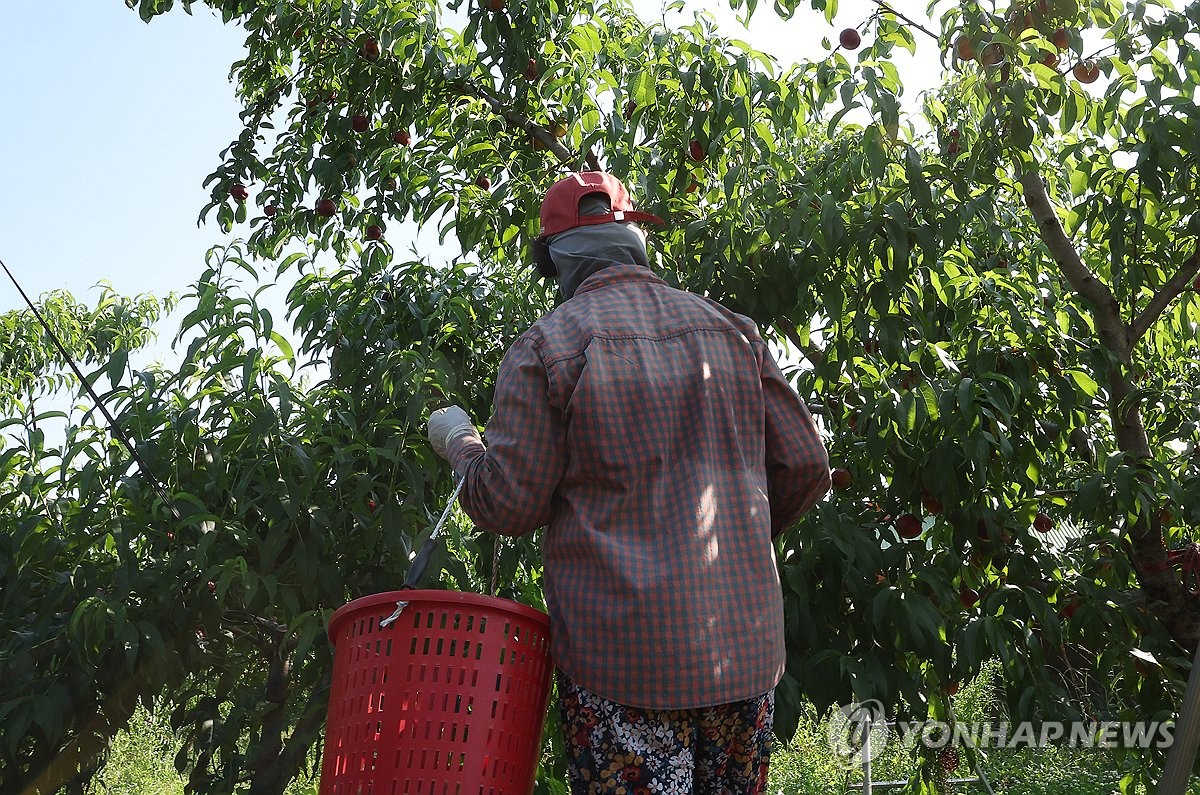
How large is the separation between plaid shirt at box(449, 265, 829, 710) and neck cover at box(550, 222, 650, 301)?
102 millimetres

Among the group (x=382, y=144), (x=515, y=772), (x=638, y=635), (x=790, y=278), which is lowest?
(x=515, y=772)

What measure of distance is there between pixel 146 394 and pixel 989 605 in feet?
5.62

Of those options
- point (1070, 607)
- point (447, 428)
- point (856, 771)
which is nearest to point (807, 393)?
point (1070, 607)

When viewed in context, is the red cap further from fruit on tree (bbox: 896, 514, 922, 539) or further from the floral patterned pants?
fruit on tree (bbox: 896, 514, 922, 539)

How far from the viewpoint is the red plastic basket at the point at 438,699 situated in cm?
129

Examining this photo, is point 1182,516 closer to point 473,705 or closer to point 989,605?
point 989,605

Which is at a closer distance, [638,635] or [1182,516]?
[638,635]

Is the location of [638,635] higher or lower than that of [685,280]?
lower

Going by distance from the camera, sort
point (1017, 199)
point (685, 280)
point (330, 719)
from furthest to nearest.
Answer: point (1017, 199) < point (685, 280) < point (330, 719)

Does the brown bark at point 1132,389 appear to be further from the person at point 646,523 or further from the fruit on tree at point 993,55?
the person at point 646,523

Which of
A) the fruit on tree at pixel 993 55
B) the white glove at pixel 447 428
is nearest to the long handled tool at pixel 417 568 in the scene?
the white glove at pixel 447 428

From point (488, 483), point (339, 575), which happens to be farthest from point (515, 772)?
point (339, 575)

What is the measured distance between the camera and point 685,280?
2479 millimetres

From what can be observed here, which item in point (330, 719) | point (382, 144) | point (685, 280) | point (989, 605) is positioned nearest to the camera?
point (330, 719)
